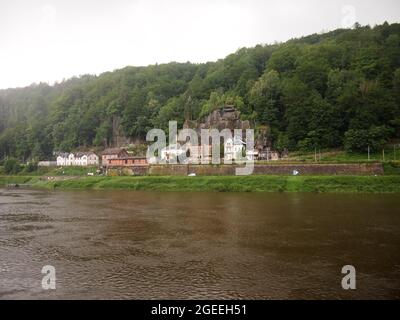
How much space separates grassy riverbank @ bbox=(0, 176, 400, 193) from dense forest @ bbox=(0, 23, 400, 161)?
16.5 m

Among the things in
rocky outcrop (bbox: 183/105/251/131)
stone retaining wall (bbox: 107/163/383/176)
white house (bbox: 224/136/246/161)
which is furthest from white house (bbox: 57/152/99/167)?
white house (bbox: 224/136/246/161)

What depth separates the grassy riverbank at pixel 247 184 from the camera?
145ft

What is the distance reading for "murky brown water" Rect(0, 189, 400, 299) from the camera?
13.8m

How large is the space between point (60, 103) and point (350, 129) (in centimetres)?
9595

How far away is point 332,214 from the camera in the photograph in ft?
94.3

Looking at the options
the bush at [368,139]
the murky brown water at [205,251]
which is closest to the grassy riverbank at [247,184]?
the murky brown water at [205,251]

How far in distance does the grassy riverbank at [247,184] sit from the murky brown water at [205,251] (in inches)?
433

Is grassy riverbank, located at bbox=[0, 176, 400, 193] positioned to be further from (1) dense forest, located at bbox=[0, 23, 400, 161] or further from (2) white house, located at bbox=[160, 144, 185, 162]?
(1) dense forest, located at bbox=[0, 23, 400, 161]

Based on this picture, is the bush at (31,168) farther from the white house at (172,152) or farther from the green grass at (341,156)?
the green grass at (341,156)

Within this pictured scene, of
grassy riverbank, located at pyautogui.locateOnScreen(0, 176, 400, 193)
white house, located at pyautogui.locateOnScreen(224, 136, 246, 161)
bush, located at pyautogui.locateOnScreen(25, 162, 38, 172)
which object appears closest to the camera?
grassy riverbank, located at pyautogui.locateOnScreen(0, 176, 400, 193)

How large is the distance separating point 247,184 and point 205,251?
31117 mm

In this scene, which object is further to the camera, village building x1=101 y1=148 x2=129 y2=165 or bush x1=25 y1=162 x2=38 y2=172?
bush x1=25 y1=162 x2=38 y2=172
